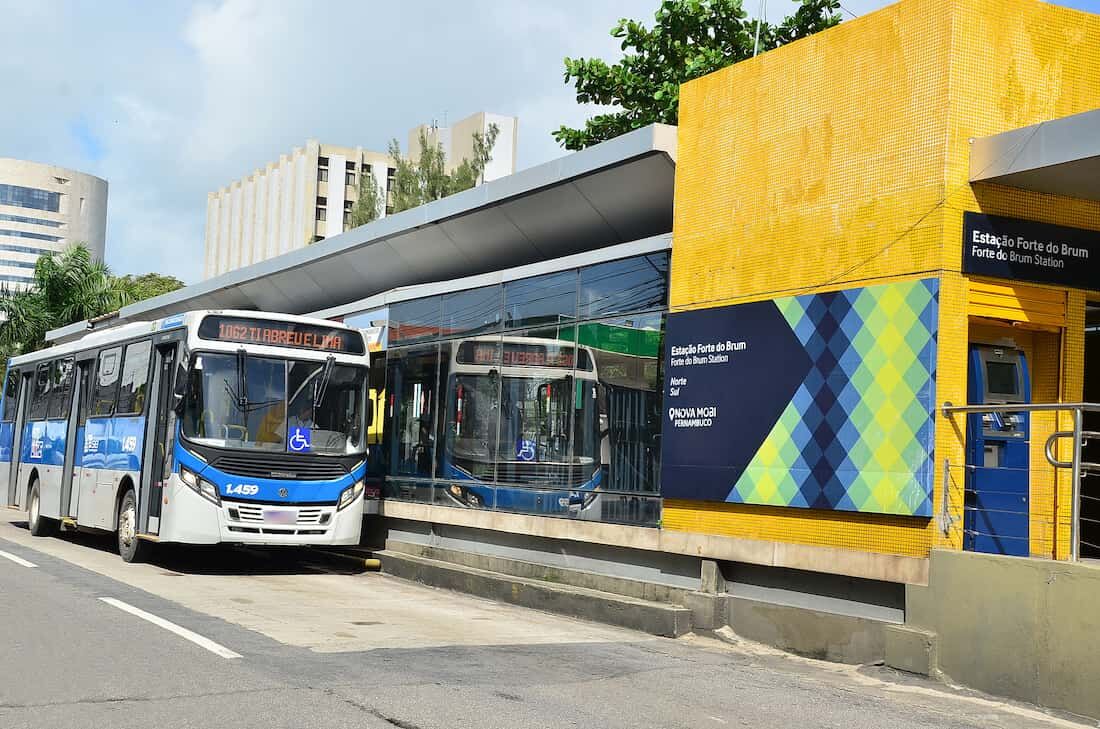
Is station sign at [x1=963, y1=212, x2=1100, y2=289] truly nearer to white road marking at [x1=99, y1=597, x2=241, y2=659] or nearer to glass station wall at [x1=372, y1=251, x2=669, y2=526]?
glass station wall at [x1=372, y1=251, x2=669, y2=526]

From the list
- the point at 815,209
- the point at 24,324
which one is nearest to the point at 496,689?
the point at 815,209

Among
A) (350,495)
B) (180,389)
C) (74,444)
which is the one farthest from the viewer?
(74,444)

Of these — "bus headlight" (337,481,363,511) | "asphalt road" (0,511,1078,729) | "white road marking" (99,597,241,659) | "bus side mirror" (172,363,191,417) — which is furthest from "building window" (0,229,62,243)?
"white road marking" (99,597,241,659)

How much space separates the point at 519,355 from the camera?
51.7 feet

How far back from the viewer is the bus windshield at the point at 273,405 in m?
15.5

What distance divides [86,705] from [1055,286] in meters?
8.60

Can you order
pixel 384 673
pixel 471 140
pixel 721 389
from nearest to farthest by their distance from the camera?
1. pixel 384 673
2. pixel 721 389
3. pixel 471 140

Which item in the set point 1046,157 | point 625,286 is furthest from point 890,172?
point 625,286

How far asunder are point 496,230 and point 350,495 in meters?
4.26

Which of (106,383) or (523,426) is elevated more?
(106,383)

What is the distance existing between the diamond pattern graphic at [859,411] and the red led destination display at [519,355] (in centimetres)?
350

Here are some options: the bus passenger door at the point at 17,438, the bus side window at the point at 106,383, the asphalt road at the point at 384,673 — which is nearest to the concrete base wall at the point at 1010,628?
the asphalt road at the point at 384,673

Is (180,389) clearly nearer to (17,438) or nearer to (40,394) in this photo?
(40,394)

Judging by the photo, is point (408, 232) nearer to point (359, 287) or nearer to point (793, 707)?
point (359, 287)
